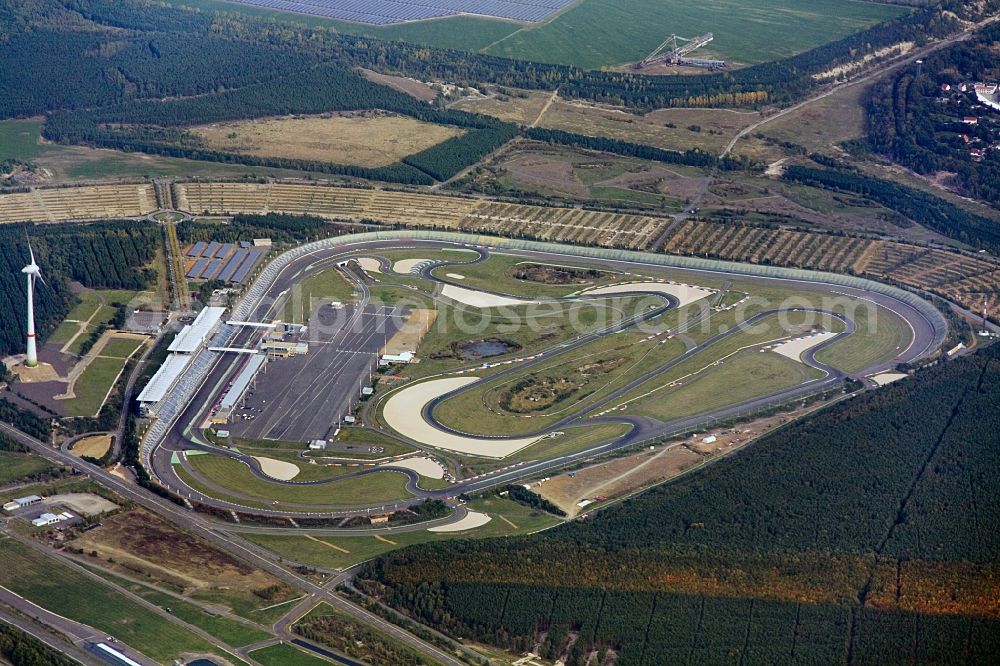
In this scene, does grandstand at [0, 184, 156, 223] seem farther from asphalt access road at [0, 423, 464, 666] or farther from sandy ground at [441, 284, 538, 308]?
asphalt access road at [0, 423, 464, 666]

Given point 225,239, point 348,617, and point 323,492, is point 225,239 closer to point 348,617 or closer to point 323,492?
point 323,492

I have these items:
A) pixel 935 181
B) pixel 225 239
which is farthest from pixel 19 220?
pixel 935 181

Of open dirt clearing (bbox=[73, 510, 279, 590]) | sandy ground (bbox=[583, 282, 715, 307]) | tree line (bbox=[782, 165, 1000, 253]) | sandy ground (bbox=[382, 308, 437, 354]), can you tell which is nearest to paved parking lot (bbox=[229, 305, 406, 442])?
sandy ground (bbox=[382, 308, 437, 354])

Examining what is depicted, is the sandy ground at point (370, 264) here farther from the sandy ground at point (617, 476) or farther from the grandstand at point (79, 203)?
the sandy ground at point (617, 476)

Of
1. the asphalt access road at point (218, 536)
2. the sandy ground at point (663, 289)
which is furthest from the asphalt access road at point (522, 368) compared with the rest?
the asphalt access road at point (218, 536)

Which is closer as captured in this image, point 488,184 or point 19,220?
point 19,220

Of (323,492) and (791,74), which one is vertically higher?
(791,74)
